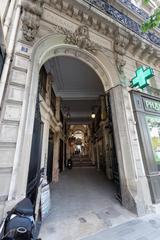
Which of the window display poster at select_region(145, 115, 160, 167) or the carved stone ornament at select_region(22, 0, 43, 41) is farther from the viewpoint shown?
the window display poster at select_region(145, 115, 160, 167)

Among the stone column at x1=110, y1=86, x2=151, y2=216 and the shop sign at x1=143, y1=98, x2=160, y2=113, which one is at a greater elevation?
the shop sign at x1=143, y1=98, x2=160, y2=113

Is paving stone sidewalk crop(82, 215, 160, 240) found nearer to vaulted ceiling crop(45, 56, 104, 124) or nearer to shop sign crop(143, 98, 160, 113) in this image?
shop sign crop(143, 98, 160, 113)

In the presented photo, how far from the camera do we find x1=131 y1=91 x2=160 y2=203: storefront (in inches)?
140

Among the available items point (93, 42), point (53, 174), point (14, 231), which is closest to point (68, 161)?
point (53, 174)

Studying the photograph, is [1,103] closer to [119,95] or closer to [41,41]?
[41,41]

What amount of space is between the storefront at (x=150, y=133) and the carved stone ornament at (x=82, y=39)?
2013 millimetres

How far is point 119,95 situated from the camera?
13.2 ft

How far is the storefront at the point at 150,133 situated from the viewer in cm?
356

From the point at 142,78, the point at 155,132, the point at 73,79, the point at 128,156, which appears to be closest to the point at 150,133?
the point at 155,132

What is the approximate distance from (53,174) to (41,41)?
6033mm

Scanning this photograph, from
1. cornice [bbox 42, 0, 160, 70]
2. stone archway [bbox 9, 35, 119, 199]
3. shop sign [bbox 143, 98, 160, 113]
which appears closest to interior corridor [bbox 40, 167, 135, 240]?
stone archway [bbox 9, 35, 119, 199]

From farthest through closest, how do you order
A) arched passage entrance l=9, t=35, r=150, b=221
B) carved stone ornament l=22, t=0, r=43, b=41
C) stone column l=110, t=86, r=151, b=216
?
stone column l=110, t=86, r=151, b=216 < carved stone ornament l=22, t=0, r=43, b=41 < arched passage entrance l=9, t=35, r=150, b=221

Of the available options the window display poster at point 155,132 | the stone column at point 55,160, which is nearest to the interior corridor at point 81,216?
the window display poster at point 155,132

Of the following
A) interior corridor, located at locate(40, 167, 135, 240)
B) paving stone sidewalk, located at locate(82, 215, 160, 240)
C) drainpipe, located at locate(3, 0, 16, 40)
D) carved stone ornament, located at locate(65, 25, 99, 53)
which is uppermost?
carved stone ornament, located at locate(65, 25, 99, 53)
